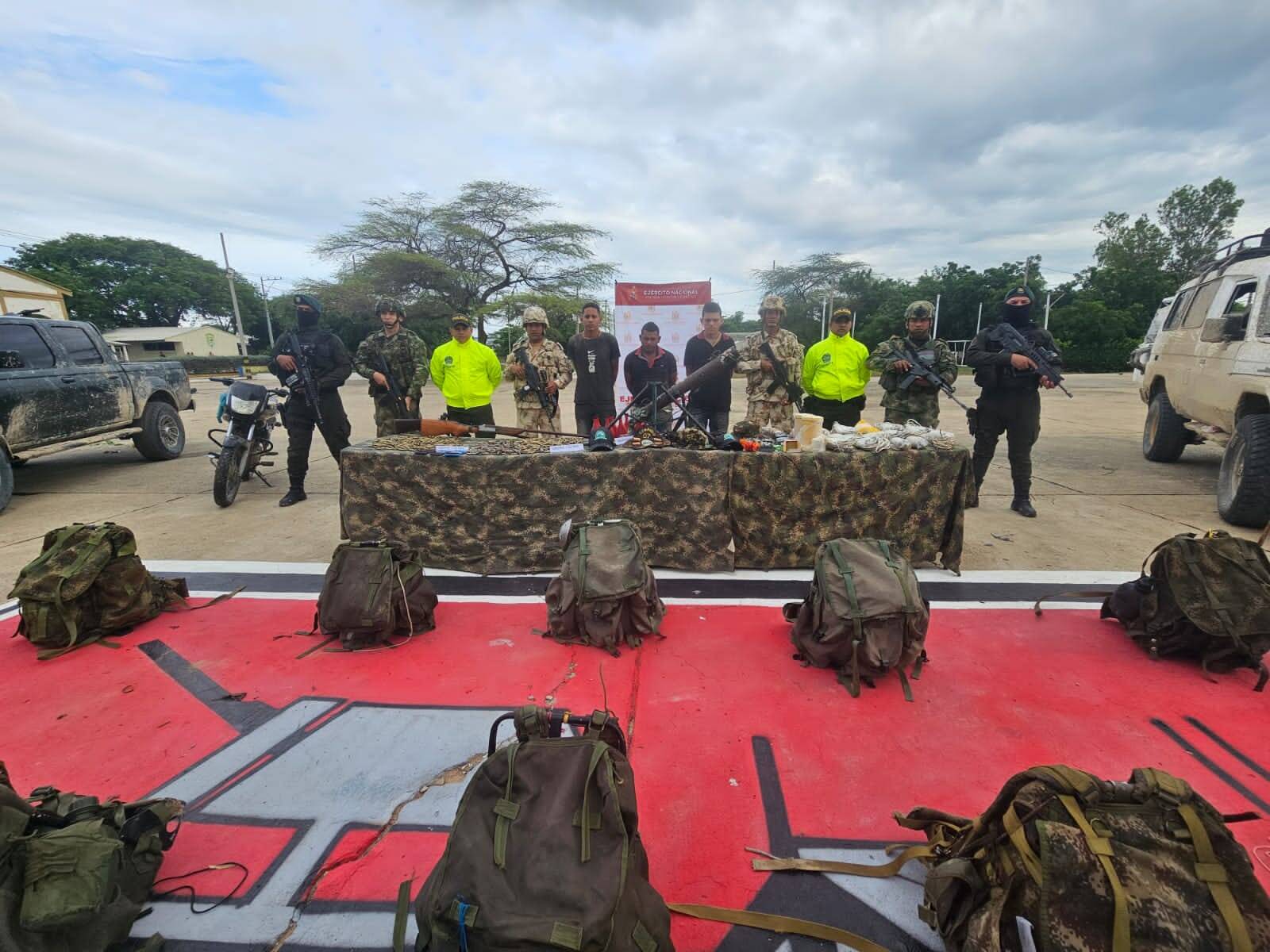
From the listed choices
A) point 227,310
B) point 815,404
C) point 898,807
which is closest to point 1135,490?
point 815,404

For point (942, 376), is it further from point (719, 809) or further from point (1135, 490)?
point (719, 809)

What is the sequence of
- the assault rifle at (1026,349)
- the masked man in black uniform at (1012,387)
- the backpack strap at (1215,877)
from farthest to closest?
the masked man in black uniform at (1012,387) < the assault rifle at (1026,349) < the backpack strap at (1215,877)

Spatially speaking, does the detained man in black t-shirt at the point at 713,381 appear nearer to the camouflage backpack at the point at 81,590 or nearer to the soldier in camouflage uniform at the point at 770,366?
the soldier in camouflage uniform at the point at 770,366

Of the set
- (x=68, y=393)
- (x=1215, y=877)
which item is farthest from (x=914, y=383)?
(x=68, y=393)

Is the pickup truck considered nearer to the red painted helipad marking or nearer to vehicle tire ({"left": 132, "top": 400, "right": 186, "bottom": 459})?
vehicle tire ({"left": 132, "top": 400, "right": 186, "bottom": 459})

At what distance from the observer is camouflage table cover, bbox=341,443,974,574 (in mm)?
3854

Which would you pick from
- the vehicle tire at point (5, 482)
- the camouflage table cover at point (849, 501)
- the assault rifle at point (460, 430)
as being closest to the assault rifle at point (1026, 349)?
the camouflage table cover at point (849, 501)

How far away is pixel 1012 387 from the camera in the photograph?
4.80 meters

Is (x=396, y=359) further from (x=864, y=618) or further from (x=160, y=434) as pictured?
(x=864, y=618)

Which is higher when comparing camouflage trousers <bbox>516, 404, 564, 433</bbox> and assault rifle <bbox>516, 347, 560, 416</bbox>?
assault rifle <bbox>516, 347, 560, 416</bbox>

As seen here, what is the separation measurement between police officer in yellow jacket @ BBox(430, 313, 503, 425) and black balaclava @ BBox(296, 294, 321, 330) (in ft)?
3.84

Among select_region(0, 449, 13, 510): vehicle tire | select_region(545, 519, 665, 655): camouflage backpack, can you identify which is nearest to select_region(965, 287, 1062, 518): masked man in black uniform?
select_region(545, 519, 665, 655): camouflage backpack

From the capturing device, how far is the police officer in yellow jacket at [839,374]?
17.2ft

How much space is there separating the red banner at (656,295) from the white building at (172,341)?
46395mm
